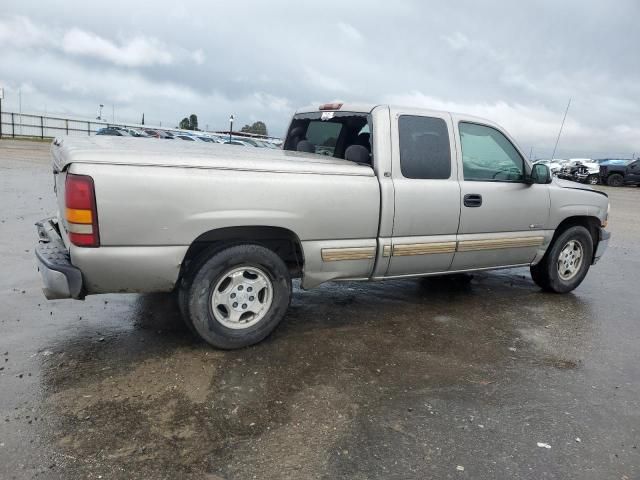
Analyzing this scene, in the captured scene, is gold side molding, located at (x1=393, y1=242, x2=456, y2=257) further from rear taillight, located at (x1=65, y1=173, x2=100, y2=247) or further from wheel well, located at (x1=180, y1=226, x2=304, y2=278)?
rear taillight, located at (x1=65, y1=173, x2=100, y2=247)

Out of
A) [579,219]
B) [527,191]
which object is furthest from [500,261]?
[579,219]

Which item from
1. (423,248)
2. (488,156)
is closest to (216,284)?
(423,248)

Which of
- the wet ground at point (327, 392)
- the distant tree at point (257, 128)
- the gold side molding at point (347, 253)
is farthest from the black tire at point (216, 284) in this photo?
the distant tree at point (257, 128)

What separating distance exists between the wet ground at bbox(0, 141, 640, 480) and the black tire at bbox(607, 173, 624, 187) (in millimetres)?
26557

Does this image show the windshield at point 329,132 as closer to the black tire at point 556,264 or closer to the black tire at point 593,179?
the black tire at point 556,264

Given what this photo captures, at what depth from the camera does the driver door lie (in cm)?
475

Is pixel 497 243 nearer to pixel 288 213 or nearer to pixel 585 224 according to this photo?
pixel 585 224

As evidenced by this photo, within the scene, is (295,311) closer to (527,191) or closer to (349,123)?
(349,123)

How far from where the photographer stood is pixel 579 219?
581cm

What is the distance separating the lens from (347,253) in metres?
4.09

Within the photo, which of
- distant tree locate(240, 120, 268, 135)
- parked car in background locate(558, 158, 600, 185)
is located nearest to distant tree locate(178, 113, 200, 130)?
distant tree locate(240, 120, 268, 135)

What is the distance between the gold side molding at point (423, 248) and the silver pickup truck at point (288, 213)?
0.01 m

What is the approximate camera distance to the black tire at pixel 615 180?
28266 millimetres

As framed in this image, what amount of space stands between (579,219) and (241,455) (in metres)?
4.75
